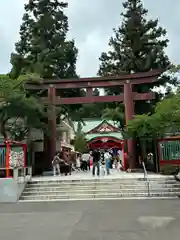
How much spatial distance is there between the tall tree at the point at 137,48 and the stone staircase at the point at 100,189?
14.7 meters

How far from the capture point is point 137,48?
3136cm

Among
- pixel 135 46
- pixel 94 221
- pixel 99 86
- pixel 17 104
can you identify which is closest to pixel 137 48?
pixel 135 46

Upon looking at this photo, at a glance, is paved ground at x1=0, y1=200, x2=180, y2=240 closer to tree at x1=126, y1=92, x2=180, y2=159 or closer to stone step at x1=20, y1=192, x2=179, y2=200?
stone step at x1=20, y1=192, x2=179, y2=200

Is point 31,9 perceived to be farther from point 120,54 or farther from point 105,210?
point 105,210

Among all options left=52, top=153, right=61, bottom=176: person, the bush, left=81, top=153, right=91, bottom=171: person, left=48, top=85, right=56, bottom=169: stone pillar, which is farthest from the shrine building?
the bush

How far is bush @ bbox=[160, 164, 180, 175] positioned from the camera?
747 inches

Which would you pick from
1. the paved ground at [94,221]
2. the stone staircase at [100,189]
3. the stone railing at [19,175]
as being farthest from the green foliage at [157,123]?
the stone railing at [19,175]

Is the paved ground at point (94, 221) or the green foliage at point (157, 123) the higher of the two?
the green foliage at point (157, 123)

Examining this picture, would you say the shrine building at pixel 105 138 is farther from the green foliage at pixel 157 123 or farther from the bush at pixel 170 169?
the bush at pixel 170 169

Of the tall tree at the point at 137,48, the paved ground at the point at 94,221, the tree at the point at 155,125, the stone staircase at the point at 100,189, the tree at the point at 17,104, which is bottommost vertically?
the paved ground at the point at 94,221

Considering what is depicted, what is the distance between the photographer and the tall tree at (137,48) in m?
30.9

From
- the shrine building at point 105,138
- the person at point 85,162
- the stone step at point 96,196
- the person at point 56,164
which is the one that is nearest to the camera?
the stone step at point 96,196

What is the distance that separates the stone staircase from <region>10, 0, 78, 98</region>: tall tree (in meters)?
15.3

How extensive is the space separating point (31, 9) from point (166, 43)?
13256 mm
